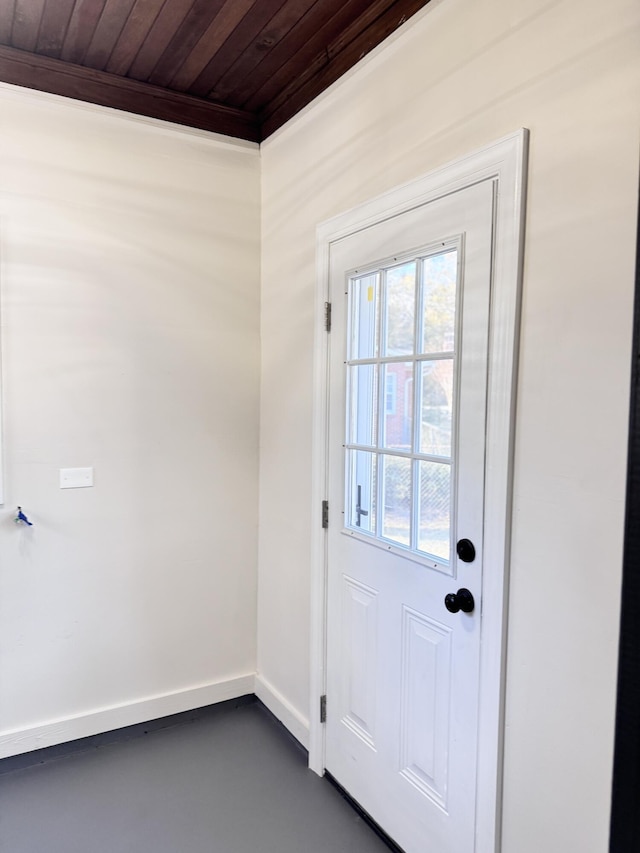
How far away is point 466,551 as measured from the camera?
1475 mm

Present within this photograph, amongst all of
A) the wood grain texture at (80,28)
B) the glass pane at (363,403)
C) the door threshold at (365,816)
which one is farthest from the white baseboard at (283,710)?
the wood grain texture at (80,28)

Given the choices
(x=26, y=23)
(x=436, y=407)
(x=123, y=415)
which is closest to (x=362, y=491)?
(x=436, y=407)

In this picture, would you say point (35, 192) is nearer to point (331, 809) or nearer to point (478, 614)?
point (478, 614)

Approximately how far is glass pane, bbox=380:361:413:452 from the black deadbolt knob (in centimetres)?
35

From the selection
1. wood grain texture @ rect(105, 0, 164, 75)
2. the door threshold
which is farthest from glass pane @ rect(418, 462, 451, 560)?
wood grain texture @ rect(105, 0, 164, 75)

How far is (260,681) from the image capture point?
266 centimetres

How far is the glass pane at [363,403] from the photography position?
6.13ft

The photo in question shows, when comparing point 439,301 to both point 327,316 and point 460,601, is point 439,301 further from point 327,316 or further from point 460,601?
point 460,601

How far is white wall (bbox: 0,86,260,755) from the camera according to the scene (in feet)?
7.14

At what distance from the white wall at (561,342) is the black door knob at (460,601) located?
5.2 inches

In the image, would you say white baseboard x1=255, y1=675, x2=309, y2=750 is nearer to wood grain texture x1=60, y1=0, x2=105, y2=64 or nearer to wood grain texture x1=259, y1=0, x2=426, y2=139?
wood grain texture x1=259, y1=0, x2=426, y2=139

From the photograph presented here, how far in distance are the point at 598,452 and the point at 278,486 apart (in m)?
1.58

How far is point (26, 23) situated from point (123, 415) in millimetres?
1453

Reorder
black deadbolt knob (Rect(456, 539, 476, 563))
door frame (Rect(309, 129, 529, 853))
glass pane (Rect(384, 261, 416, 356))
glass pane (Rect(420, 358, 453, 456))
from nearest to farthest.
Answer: door frame (Rect(309, 129, 529, 853)), black deadbolt knob (Rect(456, 539, 476, 563)), glass pane (Rect(420, 358, 453, 456)), glass pane (Rect(384, 261, 416, 356))
